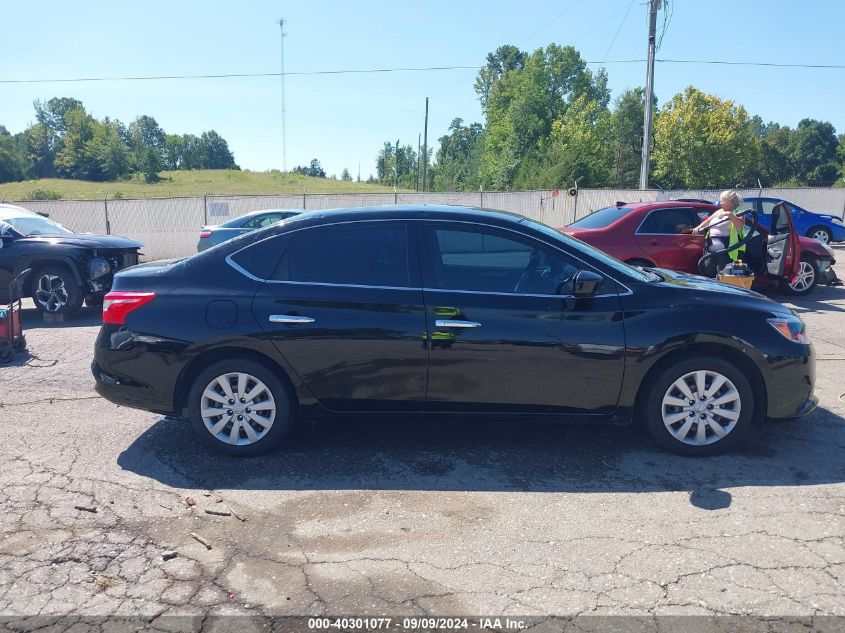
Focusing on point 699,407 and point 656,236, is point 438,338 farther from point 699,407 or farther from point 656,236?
point 656,236

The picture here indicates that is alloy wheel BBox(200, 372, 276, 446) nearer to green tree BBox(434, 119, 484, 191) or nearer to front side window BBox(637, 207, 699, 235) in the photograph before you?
front side window BBox(637, 207, 699, 235)

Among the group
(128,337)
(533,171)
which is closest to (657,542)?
(128,337)

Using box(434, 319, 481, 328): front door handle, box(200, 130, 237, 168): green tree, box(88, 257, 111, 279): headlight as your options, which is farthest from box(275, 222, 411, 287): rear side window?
box(200, 130, 237, 168): green tree

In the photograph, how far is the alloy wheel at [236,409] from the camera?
456 centimetres

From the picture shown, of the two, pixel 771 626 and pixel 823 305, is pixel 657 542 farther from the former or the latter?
pixel 823 305

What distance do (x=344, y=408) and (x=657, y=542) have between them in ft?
7.04

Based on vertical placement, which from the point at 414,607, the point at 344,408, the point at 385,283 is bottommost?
the point at 414,607

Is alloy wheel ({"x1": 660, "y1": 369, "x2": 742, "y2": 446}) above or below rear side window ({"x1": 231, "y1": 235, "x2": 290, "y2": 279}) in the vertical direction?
below

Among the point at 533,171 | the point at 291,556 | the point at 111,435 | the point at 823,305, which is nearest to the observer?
the point at 291,556

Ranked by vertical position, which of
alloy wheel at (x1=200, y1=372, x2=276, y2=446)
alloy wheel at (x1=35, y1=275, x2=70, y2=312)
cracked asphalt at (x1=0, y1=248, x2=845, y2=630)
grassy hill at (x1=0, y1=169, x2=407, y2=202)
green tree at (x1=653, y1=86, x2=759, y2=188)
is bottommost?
cracked asphalt at (x1=0, y1=248, x2=845, y2=630)

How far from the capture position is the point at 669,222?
10.5 metres

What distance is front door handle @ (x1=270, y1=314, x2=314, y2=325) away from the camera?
449 cm

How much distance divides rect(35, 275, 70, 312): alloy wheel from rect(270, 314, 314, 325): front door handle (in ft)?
21.0

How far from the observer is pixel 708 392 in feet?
14.7
